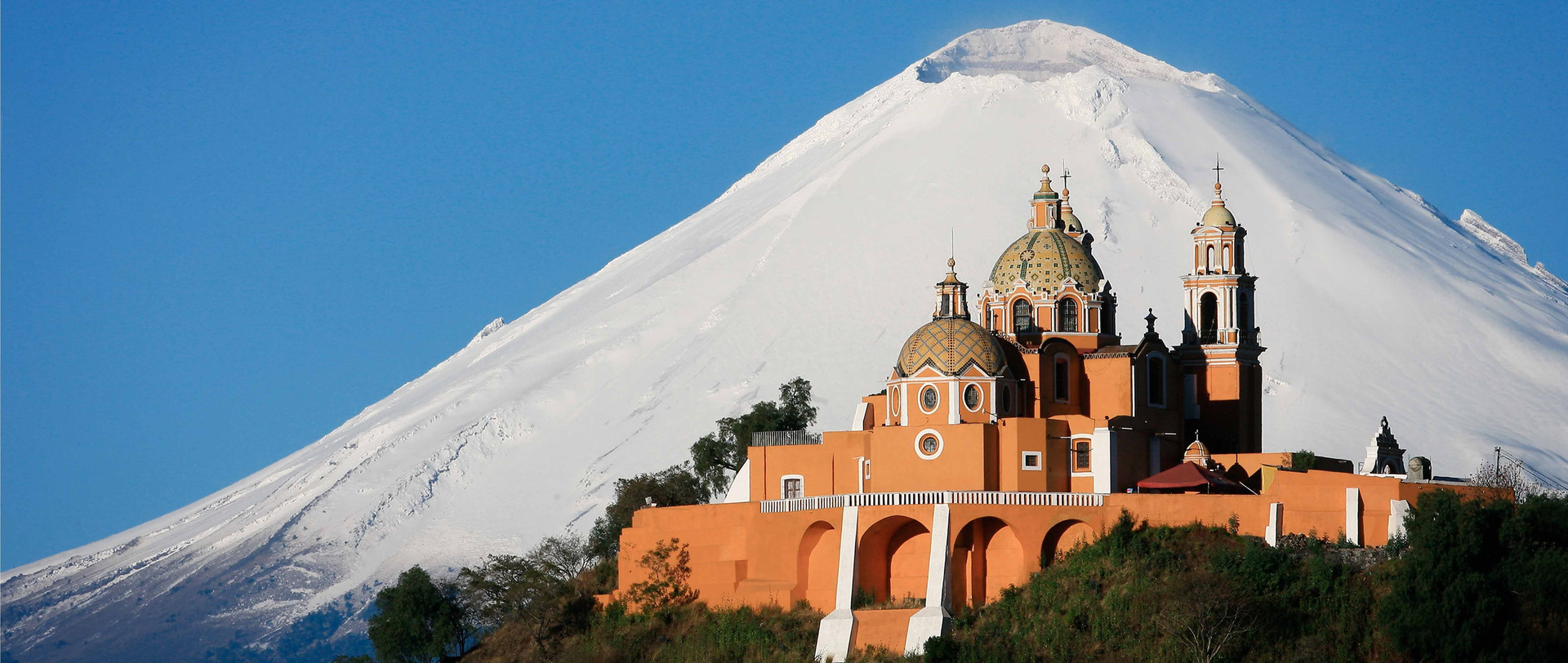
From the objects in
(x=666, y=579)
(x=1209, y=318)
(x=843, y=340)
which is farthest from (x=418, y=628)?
(x=843, y=340)

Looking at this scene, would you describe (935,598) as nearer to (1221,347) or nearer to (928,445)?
(928,445)

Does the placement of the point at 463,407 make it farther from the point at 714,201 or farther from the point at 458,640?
the point at 458,640

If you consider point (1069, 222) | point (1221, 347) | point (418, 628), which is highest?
point (1069, 222)

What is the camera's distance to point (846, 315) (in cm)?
12350

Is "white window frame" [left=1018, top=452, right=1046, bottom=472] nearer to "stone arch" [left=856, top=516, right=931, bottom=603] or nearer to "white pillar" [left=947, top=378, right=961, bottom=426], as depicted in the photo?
"white pillar" [left=947, top=378, right=961, bottom=426]

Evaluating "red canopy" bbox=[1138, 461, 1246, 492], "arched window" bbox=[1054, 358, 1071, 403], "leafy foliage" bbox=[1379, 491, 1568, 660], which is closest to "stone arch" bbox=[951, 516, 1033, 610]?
"red canopy" bbox=[1138, 461, 1246, 492]

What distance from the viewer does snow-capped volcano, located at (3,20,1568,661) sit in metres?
111

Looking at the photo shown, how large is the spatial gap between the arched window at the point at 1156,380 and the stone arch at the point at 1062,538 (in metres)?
6.91

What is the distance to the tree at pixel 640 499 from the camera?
216ft

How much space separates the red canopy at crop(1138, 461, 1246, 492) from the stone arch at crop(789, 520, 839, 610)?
7445 mm

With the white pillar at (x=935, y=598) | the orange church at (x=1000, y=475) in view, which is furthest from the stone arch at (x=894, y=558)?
the white pillar at (x=935, y=598)

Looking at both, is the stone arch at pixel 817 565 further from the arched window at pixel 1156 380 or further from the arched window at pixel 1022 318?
the arched window at pixel 1156 380

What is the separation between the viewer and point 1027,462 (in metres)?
50.5

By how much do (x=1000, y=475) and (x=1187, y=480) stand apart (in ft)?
13.9
